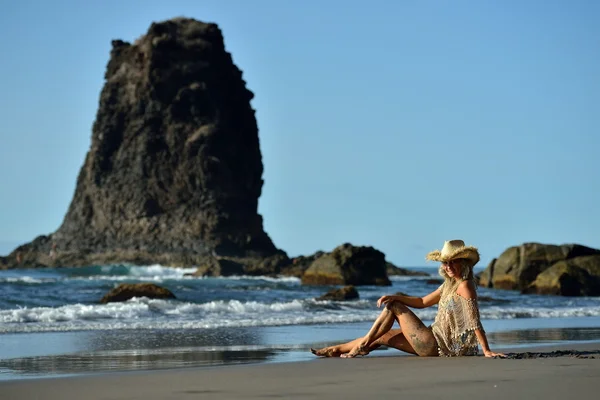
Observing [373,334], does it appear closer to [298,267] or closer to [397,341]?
[397,341]

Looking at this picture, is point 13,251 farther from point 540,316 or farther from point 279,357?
point 279,357

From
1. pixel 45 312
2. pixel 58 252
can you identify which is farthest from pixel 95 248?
pixel 45 312

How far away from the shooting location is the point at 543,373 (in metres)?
8.02

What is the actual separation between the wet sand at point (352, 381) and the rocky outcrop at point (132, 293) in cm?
1414

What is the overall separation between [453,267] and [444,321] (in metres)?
0.60

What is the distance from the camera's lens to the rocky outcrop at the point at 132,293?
75.1 ft

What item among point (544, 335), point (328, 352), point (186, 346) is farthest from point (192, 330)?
point (328, 352)

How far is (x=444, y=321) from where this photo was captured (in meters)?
9.66

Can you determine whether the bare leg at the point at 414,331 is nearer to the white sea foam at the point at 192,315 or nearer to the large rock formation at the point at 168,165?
the white sea foam at the point at 192,315

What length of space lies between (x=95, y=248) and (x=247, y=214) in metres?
15.5

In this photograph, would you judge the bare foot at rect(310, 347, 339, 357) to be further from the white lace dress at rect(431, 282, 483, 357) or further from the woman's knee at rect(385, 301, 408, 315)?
the white lace dress at rect(431, 282, 483, 357)

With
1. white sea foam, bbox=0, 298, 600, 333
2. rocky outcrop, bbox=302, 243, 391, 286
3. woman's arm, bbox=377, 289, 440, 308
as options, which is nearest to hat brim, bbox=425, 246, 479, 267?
woman's arm, bbox=377, 289, 440, 308

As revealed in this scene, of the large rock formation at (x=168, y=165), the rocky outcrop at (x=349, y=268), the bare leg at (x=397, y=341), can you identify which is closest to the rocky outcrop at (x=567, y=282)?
the rocky outcrop at (x=349, y=268)

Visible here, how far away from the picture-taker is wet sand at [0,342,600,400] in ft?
23.0
